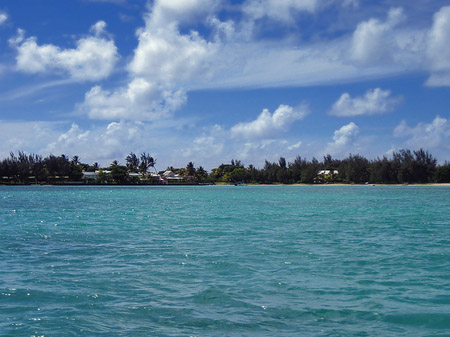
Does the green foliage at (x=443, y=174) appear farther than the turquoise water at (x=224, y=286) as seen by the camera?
Yes

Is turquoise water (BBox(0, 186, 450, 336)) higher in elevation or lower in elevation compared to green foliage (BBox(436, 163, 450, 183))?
lower

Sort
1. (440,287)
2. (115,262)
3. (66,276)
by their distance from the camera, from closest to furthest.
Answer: (440,287), (66,276), (115,262)

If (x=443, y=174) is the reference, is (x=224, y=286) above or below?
below

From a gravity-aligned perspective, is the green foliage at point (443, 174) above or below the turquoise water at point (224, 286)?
above

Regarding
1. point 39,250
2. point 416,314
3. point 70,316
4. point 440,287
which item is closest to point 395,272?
point 440,287

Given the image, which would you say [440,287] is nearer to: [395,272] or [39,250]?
[395,272]

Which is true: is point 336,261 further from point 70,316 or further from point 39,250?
point 39,250

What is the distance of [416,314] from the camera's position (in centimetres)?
1040

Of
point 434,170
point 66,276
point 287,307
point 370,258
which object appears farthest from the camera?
point 434,170

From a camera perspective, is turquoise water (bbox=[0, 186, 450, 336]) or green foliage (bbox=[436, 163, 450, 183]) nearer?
turquoise water (bbox=[0, 186, 450, 336])

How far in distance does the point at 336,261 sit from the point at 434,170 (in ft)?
572

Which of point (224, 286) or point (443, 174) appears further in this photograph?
point (443, 174)

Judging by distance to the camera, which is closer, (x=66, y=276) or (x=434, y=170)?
(x=66, y=276)

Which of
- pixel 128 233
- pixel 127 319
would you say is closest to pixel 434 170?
pixel 128 233
